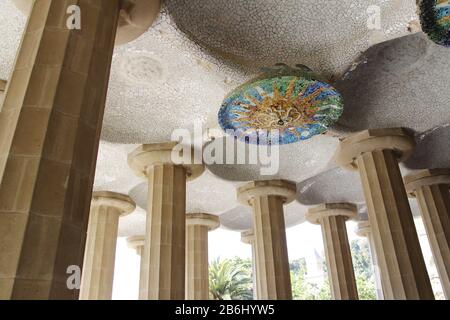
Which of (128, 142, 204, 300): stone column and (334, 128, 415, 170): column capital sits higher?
(334, 128, 415, 170): column capital

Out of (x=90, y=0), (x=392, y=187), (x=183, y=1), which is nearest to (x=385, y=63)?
(x=392, y=187)

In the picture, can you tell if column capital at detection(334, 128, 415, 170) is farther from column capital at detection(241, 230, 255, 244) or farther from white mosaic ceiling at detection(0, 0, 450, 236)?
column capital at detection(241, 230, 255, 244)

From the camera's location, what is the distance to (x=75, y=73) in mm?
4559

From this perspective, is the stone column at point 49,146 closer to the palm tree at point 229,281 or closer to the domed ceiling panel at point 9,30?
the domed ceiling panel at point 9,30

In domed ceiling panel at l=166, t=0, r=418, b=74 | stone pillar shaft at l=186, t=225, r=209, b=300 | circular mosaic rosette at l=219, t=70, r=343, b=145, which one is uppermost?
domed ceiling panel at l=166, t=0, r=418, b=74

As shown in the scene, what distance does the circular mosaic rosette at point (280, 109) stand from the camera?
328 inches

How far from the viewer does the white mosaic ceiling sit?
7.14 metres

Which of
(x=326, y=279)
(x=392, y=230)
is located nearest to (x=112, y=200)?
(x=392, y=230)

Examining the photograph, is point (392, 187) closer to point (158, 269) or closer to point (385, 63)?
point (385, 63)

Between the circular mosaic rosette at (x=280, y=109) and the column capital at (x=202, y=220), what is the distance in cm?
744

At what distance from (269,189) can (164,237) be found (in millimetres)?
5005

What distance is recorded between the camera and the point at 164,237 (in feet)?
33.1

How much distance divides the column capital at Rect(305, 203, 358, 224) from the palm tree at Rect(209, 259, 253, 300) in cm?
1446

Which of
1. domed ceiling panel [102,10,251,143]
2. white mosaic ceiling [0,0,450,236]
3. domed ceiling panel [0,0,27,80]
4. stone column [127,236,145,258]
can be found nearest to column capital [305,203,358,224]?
white mosaic ceiling [0,0,450,236]
